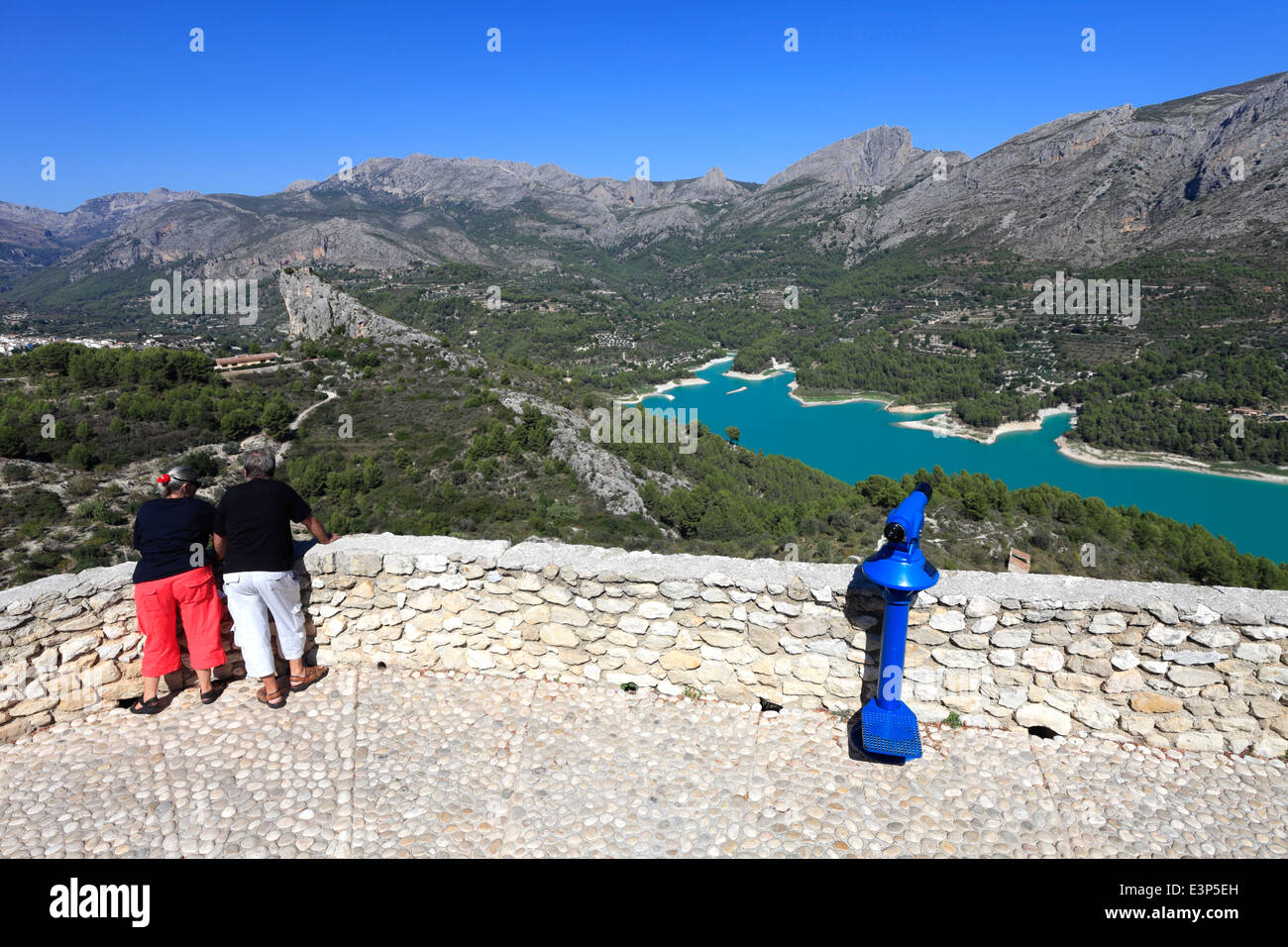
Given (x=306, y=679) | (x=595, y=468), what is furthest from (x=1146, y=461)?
(x=306, y=679)

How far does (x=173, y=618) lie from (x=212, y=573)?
0.33 metres

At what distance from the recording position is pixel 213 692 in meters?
3.95

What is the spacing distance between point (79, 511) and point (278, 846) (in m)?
17.4

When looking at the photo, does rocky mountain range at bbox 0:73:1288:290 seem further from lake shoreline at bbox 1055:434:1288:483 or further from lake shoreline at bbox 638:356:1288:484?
lake shoreline at bbox 1055:434:1288:483

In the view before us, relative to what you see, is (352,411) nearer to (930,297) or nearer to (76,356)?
(76,356)

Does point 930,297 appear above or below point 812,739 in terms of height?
above

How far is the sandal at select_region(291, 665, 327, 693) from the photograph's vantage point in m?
4.12

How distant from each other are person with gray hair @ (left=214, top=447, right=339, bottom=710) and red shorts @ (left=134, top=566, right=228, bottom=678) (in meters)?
0.13

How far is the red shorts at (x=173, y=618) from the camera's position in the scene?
3.69m

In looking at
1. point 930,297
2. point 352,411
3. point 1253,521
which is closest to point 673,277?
point 930,297

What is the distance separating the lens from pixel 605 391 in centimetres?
7256

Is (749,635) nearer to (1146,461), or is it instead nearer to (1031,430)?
(1146,461)

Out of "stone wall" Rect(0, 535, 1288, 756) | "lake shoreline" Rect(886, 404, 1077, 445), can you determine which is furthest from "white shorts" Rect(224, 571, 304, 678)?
"lake shoreline" Rect(886, 404, 1077, 445)

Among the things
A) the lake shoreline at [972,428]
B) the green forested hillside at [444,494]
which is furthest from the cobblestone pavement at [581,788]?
the lake shoreline at [972,428]
